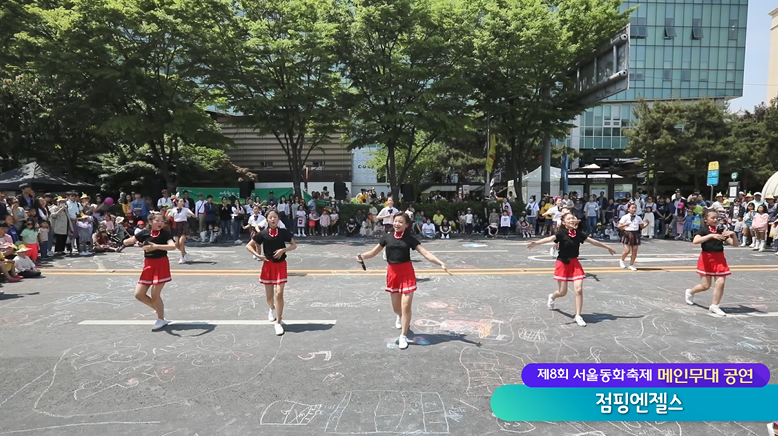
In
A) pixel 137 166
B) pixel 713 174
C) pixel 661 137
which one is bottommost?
pixel 713 174

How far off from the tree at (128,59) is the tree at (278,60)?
1174mm

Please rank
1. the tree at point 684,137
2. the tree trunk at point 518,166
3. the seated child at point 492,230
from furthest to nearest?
the tree at point 684,137
the tree trunk at point 518,166
the seated child at point 492,230

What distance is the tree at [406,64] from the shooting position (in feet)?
64.8

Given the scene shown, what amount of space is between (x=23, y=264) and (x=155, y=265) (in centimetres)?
633

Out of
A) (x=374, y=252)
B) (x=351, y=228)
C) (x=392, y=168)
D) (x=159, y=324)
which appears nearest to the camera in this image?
(x=374, y=252)

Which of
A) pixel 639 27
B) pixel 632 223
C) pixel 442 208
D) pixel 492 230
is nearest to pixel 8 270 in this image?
pixel 632 223

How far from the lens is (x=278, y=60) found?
19.8m

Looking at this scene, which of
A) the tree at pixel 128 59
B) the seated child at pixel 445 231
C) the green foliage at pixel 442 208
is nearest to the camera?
the tree at pixel 128 59

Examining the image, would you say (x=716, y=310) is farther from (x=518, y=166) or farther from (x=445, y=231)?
(x=518, y=166)

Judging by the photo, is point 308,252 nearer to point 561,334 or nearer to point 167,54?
point 561,334

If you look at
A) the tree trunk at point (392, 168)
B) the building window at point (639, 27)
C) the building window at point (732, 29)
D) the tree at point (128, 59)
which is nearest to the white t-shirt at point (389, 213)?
the tree trunk at point (392, 168)

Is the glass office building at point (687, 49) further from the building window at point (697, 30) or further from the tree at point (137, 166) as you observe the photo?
the tree at point (137, 166)

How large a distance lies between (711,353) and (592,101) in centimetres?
1867

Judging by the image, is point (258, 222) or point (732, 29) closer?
point (258, 222)
